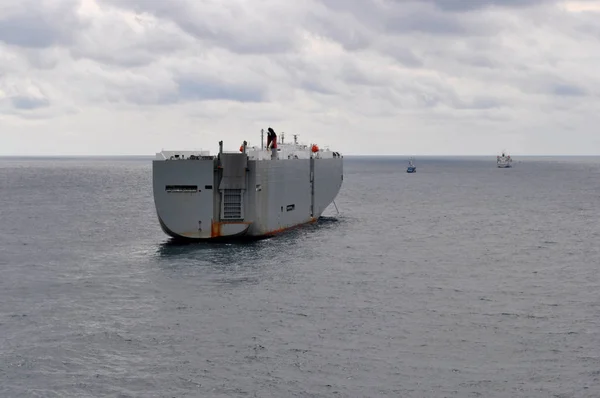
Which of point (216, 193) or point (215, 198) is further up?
point (216, 193)

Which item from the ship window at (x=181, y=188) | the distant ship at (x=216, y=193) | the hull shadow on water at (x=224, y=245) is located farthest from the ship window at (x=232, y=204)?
the ship window at (x=181, y=188)

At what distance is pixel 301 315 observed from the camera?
34969 mm

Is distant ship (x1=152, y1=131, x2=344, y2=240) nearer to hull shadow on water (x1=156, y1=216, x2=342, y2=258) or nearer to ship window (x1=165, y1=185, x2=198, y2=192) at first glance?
ship window (x1=165, y1=185, x2=198, y2=192)

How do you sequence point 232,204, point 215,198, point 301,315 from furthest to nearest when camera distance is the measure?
point 232,204
point 215,198
point 301,315

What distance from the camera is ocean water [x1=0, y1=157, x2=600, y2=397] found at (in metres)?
26.2

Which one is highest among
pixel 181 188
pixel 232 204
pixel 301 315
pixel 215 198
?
pixel 181 188

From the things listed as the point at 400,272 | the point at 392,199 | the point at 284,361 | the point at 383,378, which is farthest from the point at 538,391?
the point at 392,199

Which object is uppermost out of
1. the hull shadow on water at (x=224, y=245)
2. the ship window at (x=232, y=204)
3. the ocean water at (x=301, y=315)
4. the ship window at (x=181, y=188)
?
the ship window at (x=181, y=188)

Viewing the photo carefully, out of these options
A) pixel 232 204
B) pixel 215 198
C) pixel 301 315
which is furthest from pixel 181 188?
pixel 301 315

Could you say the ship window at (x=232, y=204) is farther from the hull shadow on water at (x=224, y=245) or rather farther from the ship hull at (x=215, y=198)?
the hull shadow on water at (x=224, y=245)

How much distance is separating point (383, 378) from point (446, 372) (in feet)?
8.34

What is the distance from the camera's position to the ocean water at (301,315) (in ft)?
86.1

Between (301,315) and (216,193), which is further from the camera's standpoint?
(216,193)

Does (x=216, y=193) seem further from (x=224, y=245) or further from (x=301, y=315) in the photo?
(x=301, y=315)
